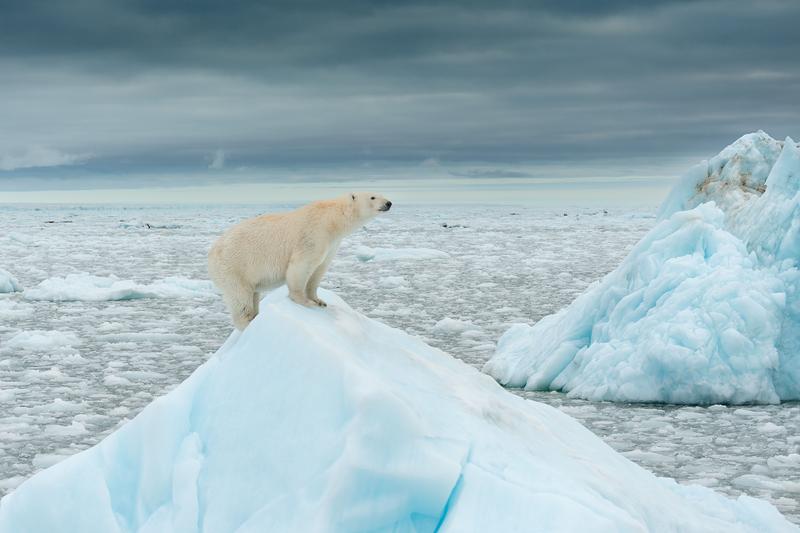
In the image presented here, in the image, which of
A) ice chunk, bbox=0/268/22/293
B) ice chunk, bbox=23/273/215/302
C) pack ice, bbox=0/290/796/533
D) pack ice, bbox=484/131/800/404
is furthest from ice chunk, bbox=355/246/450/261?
pack ice, bbox=0/290/796/533

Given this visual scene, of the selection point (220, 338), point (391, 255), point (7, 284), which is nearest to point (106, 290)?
point (7, 284)

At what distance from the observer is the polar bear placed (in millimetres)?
4438

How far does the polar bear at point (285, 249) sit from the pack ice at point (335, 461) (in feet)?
2.22

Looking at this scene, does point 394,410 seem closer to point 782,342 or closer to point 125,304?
point 782,342

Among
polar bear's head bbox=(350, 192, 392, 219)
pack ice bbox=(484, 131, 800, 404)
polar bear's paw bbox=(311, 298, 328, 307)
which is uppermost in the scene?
polar bear's head bbox=(350, 192, 392, 219)

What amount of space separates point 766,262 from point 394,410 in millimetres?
6227

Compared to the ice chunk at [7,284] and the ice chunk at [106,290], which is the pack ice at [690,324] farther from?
the ice chunk at [7,284]

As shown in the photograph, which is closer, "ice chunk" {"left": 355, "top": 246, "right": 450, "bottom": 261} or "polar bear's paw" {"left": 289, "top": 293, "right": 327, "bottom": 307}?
"polar bear's paw" {"left": 289, "top": 293, "right": 327, "bottom": 307}

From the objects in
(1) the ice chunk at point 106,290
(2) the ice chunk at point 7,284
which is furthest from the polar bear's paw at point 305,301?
(2) the ice chunk at point 7,284

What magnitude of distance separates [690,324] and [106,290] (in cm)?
932

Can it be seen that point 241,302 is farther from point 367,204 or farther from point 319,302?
point 367,204

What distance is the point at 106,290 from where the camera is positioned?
526 inches

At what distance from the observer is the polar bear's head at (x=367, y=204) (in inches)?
185

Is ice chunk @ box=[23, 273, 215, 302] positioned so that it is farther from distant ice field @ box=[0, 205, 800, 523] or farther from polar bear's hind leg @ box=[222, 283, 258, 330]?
polar bear's hind leg @ box=[222, 283, 258, 330]
